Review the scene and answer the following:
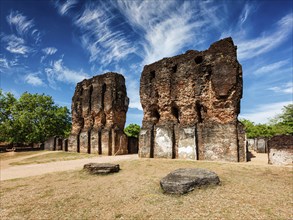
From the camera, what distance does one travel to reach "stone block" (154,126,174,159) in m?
13.3

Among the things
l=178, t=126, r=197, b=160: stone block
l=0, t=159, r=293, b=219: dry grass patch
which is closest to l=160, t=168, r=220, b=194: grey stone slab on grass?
l=0, t=159, r=293, b=219: dry grass patch

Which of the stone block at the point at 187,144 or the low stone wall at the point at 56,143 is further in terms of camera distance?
the low stone wall at the point at 56,143

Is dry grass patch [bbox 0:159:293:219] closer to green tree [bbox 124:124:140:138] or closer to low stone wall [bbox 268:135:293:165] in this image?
low stone wall [bbox 268:135:293:165]

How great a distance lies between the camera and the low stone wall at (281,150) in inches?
376

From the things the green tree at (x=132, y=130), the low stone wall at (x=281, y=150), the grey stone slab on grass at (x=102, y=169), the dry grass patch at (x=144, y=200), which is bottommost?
the dry grass patch at (x=144, y=200)

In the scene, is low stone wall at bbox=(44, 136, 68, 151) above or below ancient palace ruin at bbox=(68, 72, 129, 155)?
below

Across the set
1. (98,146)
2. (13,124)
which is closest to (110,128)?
(98,146)

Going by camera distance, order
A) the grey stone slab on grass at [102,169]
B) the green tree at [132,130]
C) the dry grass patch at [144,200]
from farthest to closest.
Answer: the green tree at [132,130], the grey stone slab on grass at [102,169], the dry grass patch at [144,200]

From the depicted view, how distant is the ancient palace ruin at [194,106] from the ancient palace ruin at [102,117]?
441 cm

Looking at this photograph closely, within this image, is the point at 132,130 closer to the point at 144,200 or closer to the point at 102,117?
the point at 102,117

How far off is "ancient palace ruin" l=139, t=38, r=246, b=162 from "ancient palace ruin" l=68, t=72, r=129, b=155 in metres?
4.41

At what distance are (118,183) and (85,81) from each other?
17924 millimetres

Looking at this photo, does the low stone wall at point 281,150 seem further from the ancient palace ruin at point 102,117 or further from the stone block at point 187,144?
the ancient palace ruin at point 102,117

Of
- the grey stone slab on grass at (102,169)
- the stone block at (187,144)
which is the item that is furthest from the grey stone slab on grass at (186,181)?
the stone block at (187,144)
